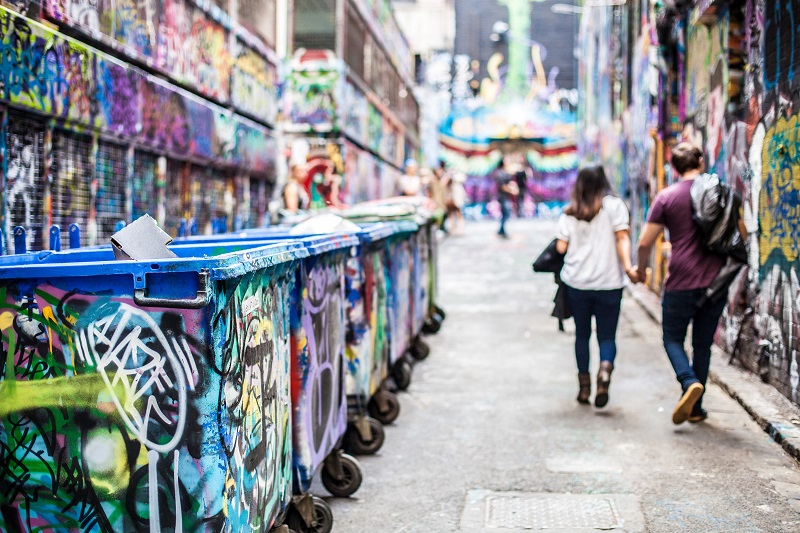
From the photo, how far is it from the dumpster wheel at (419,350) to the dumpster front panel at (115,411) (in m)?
6.26

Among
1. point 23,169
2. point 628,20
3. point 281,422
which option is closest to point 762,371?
point 281,422

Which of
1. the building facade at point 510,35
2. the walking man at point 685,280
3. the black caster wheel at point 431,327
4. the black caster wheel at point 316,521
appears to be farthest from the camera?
the building facade at point 510,35

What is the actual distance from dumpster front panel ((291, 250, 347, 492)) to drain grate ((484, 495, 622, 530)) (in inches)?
37.0

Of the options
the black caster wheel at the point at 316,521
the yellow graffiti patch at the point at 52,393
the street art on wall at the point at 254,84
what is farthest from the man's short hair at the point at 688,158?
the street art on wall at the point at 254,84

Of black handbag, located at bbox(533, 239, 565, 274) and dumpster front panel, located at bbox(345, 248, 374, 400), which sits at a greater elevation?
black handbag, located at bbox(533, 239, 565, 274)

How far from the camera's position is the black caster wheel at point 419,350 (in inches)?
382

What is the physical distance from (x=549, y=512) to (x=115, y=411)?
2.48 m

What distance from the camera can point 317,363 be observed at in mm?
4863

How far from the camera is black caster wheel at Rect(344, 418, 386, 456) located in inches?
241

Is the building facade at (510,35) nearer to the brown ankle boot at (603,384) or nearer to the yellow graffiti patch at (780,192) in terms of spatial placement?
the yellow graffiti patch at (780,192)

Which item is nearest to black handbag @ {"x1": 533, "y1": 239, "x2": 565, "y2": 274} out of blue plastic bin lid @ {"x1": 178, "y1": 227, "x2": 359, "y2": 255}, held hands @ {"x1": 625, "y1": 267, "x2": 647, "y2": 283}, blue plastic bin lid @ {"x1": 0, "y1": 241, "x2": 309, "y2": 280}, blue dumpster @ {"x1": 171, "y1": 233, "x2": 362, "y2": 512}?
held hands @ {"x1": 625, "y1": 267, "x2": 647, "y2": 283}

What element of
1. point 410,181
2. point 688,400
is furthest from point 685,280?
point 410,181

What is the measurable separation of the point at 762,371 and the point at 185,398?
5569mm

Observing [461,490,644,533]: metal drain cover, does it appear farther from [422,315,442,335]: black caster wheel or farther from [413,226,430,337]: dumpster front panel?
[422,315,442,335]: black caster wheel
